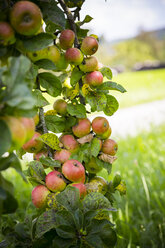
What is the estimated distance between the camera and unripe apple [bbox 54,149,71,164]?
79 cm

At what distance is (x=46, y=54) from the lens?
746 millimetres

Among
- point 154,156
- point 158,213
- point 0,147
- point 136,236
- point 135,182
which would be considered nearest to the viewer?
point 0,147

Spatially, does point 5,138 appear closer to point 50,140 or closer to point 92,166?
point 50,140

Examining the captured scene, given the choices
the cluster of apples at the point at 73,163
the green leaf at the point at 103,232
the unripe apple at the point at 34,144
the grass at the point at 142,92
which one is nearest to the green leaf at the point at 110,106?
the cluster of apples at the point at 73,163

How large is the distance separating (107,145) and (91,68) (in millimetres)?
257

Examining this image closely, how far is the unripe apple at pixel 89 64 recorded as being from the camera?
832 mm

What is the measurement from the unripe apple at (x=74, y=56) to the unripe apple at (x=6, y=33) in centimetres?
23

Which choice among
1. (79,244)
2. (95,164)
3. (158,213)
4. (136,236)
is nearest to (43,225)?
(79,244)

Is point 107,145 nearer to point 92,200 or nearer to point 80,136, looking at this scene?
point 80,136

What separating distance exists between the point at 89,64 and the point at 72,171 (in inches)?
13.6

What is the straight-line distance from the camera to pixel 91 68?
32.9 inches

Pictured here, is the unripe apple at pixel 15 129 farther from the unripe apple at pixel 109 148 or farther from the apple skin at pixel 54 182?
the unripe apple at pixel 109 148

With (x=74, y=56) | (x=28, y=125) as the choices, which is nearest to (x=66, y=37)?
(x=74, y=56)

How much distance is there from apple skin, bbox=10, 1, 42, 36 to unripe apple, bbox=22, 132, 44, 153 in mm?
312
